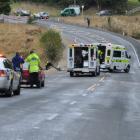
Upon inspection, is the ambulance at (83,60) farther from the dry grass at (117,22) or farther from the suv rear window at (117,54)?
the dry grass at (117,22)

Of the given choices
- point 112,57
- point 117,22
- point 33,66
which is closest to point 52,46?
point 112,57

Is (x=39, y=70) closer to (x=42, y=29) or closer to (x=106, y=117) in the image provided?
(x=106, y=117)

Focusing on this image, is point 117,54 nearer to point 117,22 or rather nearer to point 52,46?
point 52,46

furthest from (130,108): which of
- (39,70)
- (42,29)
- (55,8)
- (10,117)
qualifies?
(55,8)

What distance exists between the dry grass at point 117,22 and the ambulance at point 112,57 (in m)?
48.5

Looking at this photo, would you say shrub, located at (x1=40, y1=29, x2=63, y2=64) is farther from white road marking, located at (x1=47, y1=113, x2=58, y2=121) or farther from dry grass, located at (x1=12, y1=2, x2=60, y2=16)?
dry grass, located at (x1=12, y1=2, x2=60, y2=16)

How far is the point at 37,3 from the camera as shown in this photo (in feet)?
495

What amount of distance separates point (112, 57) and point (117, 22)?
55127mm

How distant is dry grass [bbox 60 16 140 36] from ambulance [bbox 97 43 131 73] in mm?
48544

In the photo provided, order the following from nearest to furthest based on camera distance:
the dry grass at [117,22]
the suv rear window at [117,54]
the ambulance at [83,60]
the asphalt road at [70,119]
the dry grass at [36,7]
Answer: the asphalt road at [70,119]
the ambulance at [83,60]
the suv rear window at [117,54]
the dry grass at [117,22]
the dry grass at [36,7]

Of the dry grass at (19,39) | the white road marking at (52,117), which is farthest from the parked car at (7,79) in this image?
the dry grass at (19,39)

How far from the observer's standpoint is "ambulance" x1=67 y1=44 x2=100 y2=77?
5000 cm

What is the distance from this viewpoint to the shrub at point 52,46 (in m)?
69.0

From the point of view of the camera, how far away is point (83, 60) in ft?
166
